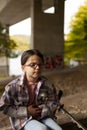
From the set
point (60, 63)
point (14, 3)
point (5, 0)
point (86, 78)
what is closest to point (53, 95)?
point (86, 78)

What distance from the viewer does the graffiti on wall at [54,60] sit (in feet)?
55.5

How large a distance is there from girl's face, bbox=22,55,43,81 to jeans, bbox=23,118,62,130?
35 cm

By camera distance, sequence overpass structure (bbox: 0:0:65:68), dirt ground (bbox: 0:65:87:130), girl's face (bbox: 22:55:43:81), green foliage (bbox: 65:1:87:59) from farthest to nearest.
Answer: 1. green foliage (bbox: 65:1:87:59)
2. overpass structure (bbox: 0:0:65:68)
3. dirt ground (bbox: 0:65:87:130)
4. girl's face (bbox: 22:55:43:81)

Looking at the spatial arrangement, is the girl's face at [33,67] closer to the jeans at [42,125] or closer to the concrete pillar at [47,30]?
the jeans at [42,125]

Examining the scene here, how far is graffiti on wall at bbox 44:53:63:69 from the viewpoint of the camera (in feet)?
55.5

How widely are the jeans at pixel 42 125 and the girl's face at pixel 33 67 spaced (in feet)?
1.16

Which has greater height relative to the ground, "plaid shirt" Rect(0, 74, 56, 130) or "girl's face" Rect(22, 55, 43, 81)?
"girl's face" Rect(22, 55, 43, 81)

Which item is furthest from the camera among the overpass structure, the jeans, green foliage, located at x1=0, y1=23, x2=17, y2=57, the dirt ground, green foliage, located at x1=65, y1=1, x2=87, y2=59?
green foliage, located at x1=65, y1=1, x2=87, y2=59

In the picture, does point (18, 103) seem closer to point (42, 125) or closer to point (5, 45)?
point (42, 125)

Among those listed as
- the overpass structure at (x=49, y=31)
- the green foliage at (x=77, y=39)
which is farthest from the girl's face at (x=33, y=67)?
the green foliage at (x=77, y=39)

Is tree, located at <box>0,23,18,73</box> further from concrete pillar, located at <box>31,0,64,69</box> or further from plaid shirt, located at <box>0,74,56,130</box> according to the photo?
plaid shirt, located at <box>0,74,56,130</box>

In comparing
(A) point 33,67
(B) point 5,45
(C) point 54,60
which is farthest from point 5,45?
(A) point 33,67

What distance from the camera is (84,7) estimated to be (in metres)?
27.8

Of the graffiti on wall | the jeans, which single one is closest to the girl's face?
the jeans
